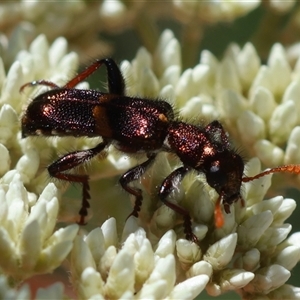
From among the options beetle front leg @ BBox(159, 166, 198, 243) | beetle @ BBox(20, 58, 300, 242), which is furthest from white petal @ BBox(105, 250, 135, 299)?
beetle @ BBox(20, 58, 300, 242)

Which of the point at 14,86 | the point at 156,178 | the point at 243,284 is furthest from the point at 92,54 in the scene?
the point at 243,284

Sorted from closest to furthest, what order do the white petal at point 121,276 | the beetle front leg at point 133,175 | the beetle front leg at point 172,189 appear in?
the white petal at point 121,276 → the beetle front leg at point 172,189 → the beetle front leg at point 133,175

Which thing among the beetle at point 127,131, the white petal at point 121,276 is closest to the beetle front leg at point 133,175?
the beetle at point 127,131

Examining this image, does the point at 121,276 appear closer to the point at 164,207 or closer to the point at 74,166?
the point at 164,207

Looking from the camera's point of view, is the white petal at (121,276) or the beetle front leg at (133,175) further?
the beetle front leg at (133,175)

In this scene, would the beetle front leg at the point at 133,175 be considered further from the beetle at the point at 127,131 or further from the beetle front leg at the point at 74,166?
the beetle front leg at the point at 74,166

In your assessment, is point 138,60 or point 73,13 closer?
point 138,60

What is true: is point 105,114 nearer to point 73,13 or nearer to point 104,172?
point 104,172
